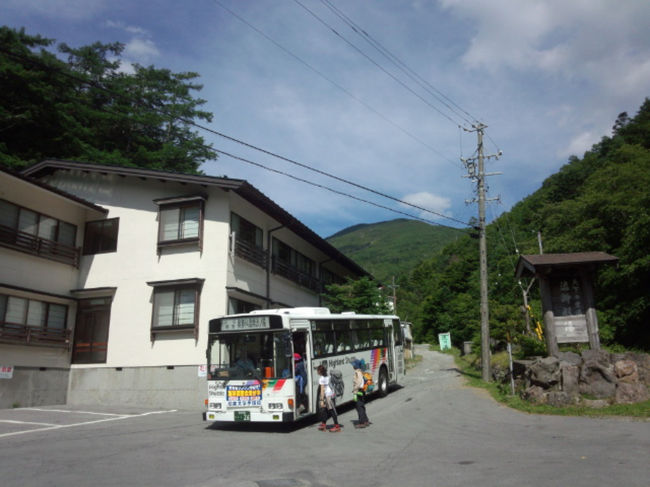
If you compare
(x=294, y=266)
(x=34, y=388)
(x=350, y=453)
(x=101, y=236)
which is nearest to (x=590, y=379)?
(x=350, y=453)

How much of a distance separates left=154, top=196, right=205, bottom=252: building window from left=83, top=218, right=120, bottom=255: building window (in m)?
2.34

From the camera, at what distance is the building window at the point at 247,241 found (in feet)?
63.5

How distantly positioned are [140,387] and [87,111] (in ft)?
84.8

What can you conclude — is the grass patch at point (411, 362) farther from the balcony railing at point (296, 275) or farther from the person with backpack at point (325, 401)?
the person with backpack at point (325, 401)

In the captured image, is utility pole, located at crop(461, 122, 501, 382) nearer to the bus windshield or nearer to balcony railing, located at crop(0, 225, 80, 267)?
the bus windshield

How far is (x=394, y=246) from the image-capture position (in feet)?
492

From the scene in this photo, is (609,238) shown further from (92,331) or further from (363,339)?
(92,331)

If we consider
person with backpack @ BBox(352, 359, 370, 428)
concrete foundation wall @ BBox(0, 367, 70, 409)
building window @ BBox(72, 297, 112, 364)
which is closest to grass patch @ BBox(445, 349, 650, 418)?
person with backpack @ BBox(352, 359, 370, 428)

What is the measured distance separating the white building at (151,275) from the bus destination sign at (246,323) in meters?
4.89

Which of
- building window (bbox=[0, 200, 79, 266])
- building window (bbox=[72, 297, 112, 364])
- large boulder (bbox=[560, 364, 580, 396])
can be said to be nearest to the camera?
large boulder (bbox=[560, 364, 580, 396])

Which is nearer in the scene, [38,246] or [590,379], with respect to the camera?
[590,379]

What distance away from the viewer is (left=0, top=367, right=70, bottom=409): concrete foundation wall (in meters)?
16.7

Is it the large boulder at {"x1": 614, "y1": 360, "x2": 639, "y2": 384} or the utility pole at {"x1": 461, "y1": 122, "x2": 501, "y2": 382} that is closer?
the large boulder at {"x1": 614, "y1": 360, "x2": 639, "y2": 384}

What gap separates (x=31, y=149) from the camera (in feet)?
102
